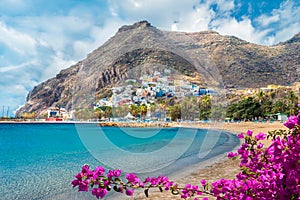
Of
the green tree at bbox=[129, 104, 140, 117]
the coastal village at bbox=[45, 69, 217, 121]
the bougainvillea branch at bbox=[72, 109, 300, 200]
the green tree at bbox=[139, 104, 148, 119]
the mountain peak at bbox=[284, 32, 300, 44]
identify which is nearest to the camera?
the bougainvillea branch at bbox=[72, 109, 300, 200]

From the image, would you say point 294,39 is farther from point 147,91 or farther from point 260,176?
point 260,176

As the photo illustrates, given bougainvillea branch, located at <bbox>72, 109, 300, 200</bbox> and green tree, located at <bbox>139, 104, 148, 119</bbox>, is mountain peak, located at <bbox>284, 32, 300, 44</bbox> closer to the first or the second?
green tree, located at <bbox>139, 104, 148, 119</bbox>

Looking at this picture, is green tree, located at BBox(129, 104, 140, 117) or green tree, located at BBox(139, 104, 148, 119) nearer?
green tree, located at BBox(129, 104, 140, 117)

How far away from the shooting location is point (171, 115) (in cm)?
8881

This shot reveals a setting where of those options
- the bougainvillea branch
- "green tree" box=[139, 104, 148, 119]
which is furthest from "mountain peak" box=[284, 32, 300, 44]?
the bougainvillea branch

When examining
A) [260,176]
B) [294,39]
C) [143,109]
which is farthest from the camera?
[294,39]

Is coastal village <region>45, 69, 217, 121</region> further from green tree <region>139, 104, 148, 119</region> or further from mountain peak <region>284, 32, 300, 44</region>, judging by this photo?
mountain peak <region>284, 32, 300, 44</region>

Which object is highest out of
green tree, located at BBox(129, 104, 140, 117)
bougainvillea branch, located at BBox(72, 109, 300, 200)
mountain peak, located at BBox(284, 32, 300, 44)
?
mountain peak, located at BBox(284, 32, 300, 44)

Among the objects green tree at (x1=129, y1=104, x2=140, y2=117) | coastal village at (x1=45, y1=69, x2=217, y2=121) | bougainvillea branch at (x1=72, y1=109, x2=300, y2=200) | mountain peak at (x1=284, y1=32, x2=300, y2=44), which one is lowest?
bougainvillea branch at (x1=72, y1=109, x2=300, y2=200)

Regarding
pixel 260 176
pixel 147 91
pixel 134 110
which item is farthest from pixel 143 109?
pixel 260 176

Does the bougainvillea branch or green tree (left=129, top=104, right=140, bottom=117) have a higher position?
green tree (left=129, top=104, right=140, bottom=117)

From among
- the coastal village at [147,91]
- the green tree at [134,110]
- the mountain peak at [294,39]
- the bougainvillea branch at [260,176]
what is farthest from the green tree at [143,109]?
the mountain peak at [294,39]

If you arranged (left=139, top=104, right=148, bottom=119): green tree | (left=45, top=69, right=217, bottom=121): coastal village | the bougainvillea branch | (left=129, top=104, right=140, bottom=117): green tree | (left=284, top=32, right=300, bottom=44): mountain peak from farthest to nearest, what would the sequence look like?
(left=284, top=32, right=300, bottom=44): mountain peak, (left=139, top=104, right=148, bottom=119): green tree, (left=129, top=104, right=140, bottom=117): green tree, (left=45, top=69, right=217, bottom=121): coastal village, the bougainvillea branch

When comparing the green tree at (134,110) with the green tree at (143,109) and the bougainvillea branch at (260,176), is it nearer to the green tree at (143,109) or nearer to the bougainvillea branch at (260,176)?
the green tree at (143,109)
